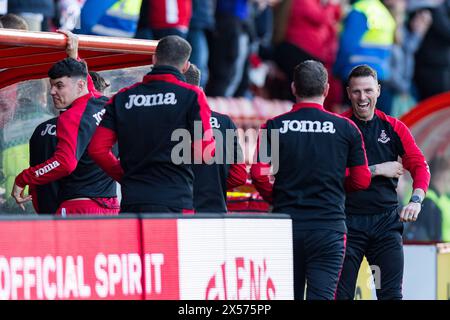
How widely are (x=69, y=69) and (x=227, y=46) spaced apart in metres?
7.33

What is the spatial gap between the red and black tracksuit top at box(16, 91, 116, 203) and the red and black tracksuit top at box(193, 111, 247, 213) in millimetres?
850

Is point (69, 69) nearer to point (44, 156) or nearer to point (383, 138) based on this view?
point (44, 156)

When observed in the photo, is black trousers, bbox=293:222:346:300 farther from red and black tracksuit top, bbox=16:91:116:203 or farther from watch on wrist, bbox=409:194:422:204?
red and black tracksuit top, bbox=16:91:116:203

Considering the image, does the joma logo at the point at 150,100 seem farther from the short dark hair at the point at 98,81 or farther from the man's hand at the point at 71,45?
the short dark hair at the point at 98,81

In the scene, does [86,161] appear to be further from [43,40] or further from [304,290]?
[304,290]

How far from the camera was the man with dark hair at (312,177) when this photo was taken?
9516mm

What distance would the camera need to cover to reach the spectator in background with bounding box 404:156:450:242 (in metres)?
13.9

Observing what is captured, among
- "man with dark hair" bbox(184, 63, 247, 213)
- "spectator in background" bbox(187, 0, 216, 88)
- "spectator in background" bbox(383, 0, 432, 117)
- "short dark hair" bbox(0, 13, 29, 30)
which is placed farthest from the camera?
"spectator in background" bbox(383, 0, 432, 117)

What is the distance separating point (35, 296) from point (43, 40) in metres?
3.30

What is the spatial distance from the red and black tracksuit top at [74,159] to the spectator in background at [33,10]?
11.3 ft

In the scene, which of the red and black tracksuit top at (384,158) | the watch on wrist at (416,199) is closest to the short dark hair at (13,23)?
the red and black tracksuit top at (384,158)

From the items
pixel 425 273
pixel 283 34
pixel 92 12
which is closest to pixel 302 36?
pixel 283 34

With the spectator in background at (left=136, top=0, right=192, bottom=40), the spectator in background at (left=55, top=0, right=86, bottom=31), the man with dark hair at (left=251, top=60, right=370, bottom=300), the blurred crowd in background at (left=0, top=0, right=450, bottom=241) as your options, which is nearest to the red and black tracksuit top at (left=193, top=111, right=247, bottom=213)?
the man with dark hair at (left=251, top=60, right=370, bottom=300)

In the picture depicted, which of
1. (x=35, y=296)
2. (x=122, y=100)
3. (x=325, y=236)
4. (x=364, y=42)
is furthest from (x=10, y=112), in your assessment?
(x=364, y=42)
